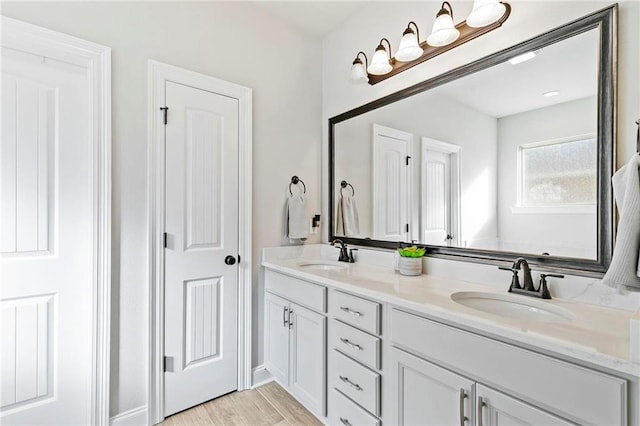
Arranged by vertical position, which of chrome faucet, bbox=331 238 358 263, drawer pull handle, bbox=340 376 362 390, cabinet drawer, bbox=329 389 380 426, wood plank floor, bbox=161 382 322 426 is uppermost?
chrome faucet, bbox=331 238 358 263

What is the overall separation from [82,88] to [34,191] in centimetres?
59

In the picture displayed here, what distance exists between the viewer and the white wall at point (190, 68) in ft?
5.61

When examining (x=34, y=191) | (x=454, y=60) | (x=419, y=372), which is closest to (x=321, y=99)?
(x=454, y=60)

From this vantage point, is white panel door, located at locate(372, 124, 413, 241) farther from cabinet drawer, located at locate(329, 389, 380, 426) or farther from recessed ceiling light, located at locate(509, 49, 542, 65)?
cabinet drawer, located at locate(329, 389, 380, 426)

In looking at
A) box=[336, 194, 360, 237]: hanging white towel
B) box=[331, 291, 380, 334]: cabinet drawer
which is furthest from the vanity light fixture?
box=[331, 291, 380, 334]: cabinet drawer

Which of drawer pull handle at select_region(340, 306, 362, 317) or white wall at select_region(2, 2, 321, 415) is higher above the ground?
white wall at select_region(2, 2, 321, 415)

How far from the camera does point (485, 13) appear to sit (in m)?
1.45

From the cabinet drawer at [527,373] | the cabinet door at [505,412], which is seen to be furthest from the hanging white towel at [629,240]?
the cabinet door at [505,412]

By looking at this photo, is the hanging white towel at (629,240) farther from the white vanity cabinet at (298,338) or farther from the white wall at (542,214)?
the white vanity cabinet at (298,338)

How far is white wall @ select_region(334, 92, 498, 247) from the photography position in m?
1.61

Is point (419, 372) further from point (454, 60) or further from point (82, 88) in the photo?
point (82, 88)

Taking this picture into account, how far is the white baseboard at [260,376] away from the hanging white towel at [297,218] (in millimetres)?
974

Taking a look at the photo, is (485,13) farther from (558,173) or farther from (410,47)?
(558,173)

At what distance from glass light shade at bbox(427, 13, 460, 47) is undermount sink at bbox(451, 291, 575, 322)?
1.28 m
